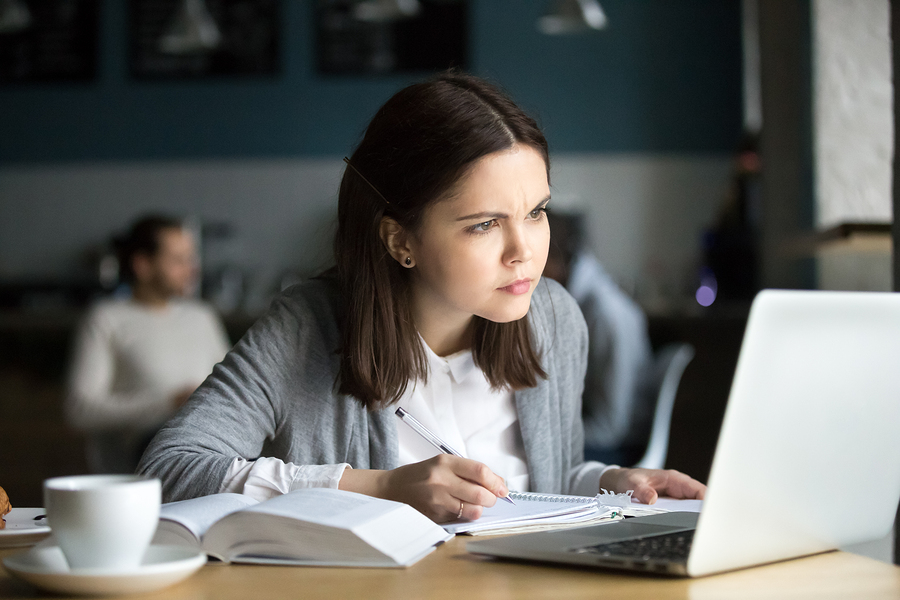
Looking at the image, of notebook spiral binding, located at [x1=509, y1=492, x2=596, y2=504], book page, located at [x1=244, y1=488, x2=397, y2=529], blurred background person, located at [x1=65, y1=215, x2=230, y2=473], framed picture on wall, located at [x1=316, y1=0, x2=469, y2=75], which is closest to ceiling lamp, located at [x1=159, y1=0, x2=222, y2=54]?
framed picture on wall, located at [x1=316, y1=0, x2=469, y2=75]

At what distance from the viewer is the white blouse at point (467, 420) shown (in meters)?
1.37

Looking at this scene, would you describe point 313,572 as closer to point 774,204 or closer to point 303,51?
point 774,204

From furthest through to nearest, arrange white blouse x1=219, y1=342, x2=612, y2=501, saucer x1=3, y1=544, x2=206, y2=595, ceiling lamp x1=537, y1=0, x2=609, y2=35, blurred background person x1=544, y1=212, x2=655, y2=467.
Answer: ceiling lamp x1=537, y1=0, x2=609, y2=35
blurred background person x1=544, y1=212, x2=655, y2=467
white blouse x1=219, y1=342, x2=612, y2=501
saucer x1=3, y1=544, x2=206, y2=595

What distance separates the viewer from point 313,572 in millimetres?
746

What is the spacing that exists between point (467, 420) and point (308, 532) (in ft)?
2.17

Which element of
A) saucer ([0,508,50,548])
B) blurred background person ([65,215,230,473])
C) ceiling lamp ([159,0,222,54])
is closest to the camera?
saucer ([0,508,50,548])

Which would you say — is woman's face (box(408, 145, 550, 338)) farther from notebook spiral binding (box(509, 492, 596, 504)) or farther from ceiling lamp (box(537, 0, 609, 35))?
ceiling lamp (box(537, 0, 609, 35))

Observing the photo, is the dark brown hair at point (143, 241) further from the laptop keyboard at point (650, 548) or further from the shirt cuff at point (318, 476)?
the laptop keyboard at point (650, 548)

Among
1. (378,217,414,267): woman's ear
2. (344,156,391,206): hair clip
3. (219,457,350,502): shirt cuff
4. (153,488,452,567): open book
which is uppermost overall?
(344,156,391,206): hair clip

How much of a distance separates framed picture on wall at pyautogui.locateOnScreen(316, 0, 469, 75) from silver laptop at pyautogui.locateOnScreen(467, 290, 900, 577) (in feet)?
16.0

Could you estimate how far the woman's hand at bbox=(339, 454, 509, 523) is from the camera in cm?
94

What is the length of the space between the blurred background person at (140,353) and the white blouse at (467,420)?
1822mm

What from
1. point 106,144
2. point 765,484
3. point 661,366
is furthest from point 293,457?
point 106,144

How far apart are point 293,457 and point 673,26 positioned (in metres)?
4.84
